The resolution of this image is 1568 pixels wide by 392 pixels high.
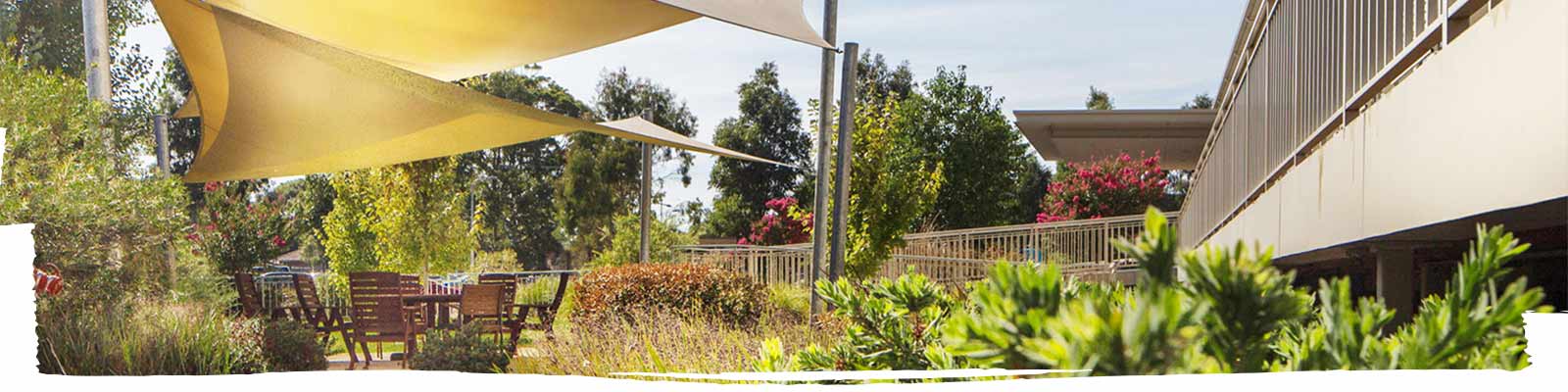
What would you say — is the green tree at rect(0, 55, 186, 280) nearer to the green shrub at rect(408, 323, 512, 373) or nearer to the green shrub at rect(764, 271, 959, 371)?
the green shrub at rect(408, 323, 512, 373)

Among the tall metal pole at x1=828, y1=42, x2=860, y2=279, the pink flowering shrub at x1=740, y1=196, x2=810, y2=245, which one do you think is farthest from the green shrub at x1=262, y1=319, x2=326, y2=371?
the tall metal pole at x1=828, y1=42, x2=860, y2=279

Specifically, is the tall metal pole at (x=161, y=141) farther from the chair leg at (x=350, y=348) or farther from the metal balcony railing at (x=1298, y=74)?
the metal balcony railing at (x=1298, y=74)

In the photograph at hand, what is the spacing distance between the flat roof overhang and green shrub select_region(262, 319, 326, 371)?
10.7 feet

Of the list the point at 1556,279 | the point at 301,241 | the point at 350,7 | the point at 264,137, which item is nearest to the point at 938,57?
the point at 1556,279

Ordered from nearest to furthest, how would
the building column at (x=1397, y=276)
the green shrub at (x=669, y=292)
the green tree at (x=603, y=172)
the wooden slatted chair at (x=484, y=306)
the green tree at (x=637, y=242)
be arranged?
1. the building column at (x=1397, y=276)
2. the wooden slatted chair at (x=484, y=306)
3. the green tree at (x=603, y=172)
4. the green shrub at (x=669, y=292)
5. the green tree at (x=637, y=242)

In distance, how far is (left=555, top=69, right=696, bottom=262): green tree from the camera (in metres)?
5.56

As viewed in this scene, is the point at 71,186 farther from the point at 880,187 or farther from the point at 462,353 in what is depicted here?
the point at 880,187

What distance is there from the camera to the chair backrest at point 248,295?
5.08 m

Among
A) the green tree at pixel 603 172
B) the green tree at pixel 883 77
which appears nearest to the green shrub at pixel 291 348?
the green tree at pixel 603 172

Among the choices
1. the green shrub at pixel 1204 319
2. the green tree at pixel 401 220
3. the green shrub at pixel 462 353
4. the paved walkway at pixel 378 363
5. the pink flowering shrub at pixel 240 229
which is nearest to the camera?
the green shrub at pixel 1204 319

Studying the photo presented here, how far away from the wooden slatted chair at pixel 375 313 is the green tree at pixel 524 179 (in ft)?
2.82

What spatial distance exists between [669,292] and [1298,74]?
3.90 m

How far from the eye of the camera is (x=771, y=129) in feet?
15.6

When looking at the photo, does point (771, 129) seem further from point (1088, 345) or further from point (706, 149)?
point (1088, 345)
